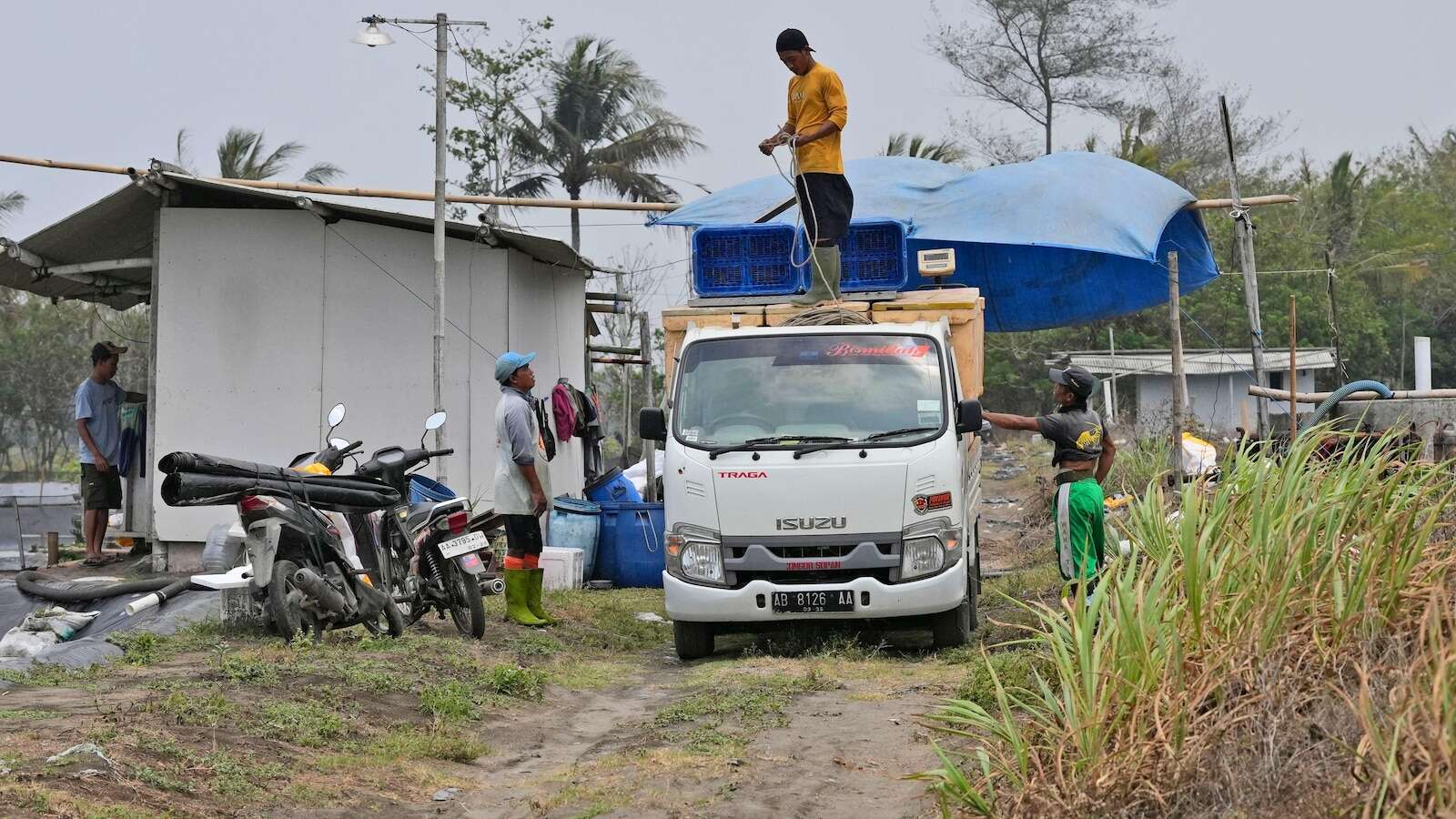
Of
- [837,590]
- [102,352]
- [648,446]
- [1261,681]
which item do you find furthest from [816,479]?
[102,352]

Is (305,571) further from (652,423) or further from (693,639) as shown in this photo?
(693,639)

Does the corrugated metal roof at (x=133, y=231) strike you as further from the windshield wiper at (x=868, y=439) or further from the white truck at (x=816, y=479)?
the windshield wiper at (x=868, y=439)

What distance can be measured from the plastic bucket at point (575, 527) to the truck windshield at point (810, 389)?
394 centimetres

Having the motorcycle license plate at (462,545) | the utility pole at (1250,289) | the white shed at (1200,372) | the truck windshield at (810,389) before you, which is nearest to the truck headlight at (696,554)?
the truck windshield at (810,389)

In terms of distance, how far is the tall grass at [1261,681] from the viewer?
3916 millimetres

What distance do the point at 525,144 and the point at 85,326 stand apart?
18579 millimetres

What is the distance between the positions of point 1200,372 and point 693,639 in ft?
A: 87.9

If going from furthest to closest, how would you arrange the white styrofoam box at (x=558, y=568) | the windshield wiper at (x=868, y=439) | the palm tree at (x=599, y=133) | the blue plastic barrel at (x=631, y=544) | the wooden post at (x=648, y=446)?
the palm tree at (x=599, y=133) → the wooden post at (x=648, y=446) → the blue plastic barrel at (x=631, y=544) → the white styrofoam box at (x=558, y=568) → the windshield wiper at (x=868, y=439)

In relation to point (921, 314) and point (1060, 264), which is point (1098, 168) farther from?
point (921, 314)

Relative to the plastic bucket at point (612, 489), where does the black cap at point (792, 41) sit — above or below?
above

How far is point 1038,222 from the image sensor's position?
1342 centimetres

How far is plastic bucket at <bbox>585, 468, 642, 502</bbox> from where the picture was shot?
14.1m

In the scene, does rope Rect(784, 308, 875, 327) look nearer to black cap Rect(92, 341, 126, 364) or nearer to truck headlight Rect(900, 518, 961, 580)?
truck headlight Rect(900, 518, 961, 580)

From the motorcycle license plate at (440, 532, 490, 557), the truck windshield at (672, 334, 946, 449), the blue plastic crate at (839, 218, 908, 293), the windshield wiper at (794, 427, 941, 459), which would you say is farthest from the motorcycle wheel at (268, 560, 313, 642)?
the blue plastic crate at (839, 218, 908, 293)
